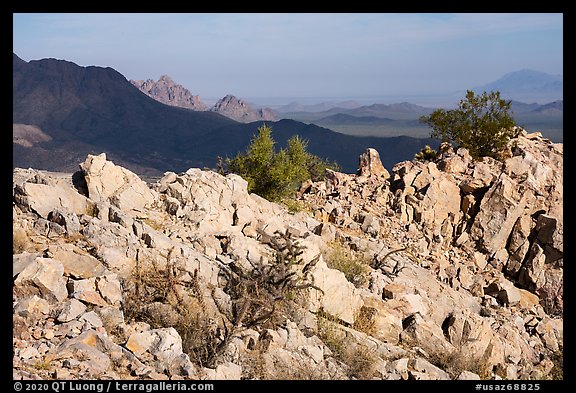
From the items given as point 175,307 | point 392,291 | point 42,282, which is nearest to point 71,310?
point 42,282

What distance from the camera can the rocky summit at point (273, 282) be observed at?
7406 mm

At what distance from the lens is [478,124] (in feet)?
72.5

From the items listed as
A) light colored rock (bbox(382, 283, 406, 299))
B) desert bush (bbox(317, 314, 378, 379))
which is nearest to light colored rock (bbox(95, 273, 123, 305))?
desert bush (bbox(317, 314, 378, 379))

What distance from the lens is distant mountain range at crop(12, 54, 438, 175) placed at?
122 meters

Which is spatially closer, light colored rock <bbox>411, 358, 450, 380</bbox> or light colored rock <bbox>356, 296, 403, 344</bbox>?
light colored rock <bbox>411, 358, 450, 380</bbox>

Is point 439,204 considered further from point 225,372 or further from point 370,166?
point 225,372

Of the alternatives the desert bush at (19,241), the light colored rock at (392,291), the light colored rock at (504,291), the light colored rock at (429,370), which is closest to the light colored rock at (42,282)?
the desert bush at (19,241)

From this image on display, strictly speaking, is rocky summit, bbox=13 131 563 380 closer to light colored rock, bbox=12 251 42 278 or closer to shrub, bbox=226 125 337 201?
light colored rock, bbox=12 251 42 278

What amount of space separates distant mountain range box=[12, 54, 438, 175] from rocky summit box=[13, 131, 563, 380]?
92.0 metres

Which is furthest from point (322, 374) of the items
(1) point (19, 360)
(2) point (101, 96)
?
(2) point (101, 96)

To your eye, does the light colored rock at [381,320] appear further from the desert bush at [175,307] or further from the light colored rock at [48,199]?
the light colored rock at [48,199]

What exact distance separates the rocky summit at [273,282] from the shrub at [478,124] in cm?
365
